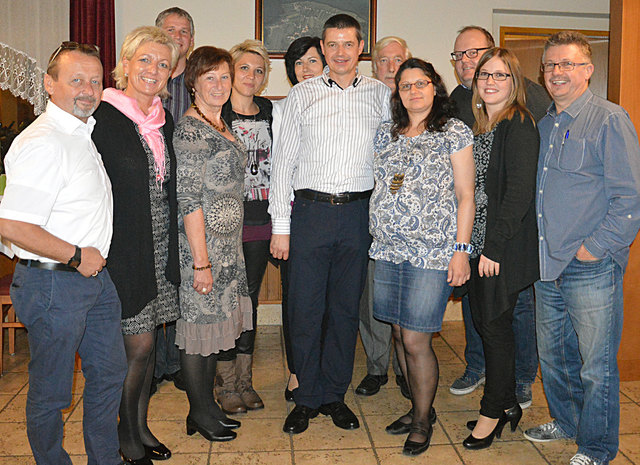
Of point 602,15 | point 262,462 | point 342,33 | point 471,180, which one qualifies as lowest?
point 262,462

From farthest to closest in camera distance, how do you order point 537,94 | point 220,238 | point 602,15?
point 602,15 < point 537,94 < point 220,238

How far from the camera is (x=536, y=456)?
2.70 metres

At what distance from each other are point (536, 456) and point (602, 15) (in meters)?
3.99

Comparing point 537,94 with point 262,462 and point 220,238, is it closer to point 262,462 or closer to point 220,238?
point 220,238

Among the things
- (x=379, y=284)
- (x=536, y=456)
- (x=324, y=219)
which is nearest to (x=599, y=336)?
(x=536, y=456)

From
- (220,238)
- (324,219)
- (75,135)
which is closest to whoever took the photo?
(75,135)

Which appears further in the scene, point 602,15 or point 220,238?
point 602,15

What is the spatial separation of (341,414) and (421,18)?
333 cm

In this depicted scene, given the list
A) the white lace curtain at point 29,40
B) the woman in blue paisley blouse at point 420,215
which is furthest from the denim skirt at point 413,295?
the white lace curtain at point 29,40

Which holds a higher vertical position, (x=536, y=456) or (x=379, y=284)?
(x=379, y=284)

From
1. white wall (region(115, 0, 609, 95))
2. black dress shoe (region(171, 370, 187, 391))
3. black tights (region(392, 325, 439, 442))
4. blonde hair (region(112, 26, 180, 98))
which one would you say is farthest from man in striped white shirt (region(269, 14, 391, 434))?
white wall (region(115, 0, 609, 95))

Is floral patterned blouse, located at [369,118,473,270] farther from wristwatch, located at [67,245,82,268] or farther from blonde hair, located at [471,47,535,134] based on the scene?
wristwatch, located at [67,245,82,268]

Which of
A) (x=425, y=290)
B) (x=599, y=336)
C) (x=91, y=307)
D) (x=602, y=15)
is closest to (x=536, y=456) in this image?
(x=599, y=336)

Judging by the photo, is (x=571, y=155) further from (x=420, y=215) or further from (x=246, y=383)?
(x=246, y=383)
